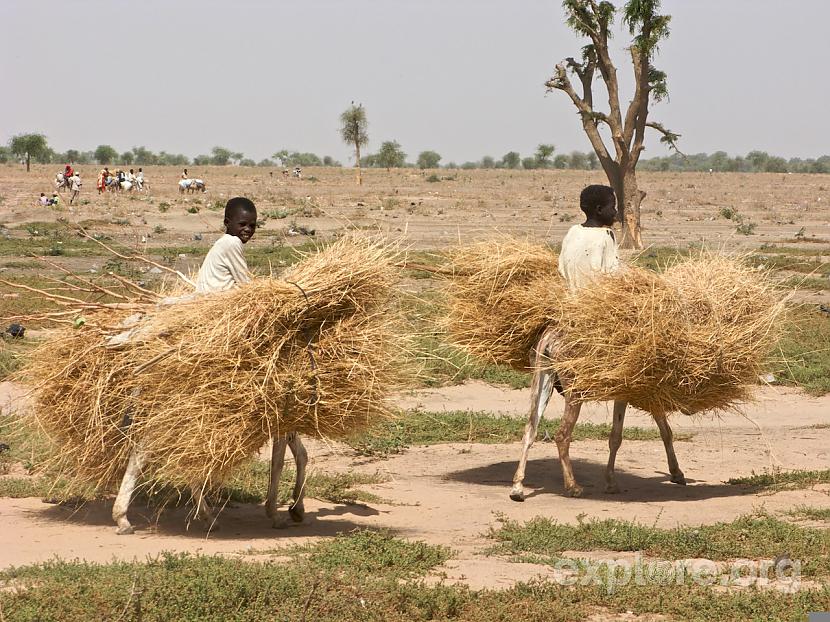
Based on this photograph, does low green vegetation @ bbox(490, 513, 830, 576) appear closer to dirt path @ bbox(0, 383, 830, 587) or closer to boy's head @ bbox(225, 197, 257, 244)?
dirt path @ bbox(0, 383, 830, 587)

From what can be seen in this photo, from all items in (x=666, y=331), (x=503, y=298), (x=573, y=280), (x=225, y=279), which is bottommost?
(x=666, y=331)

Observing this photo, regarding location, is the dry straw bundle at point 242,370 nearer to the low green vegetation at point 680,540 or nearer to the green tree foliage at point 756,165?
the low green vegetation at point 680,540

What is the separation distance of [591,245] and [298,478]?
2742mm

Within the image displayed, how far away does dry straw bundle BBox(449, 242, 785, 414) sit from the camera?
7.30 metres

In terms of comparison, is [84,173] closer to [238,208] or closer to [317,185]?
[317,185]

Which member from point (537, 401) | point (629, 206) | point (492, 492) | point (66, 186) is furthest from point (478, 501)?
point (66, 186)

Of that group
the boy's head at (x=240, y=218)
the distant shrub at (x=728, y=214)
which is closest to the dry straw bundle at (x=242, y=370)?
the boy's head at (x=240, y=218)

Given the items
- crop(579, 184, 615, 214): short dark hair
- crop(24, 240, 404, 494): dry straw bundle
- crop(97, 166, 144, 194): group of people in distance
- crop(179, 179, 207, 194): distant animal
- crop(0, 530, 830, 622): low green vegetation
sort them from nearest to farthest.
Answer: crop(0, 530, 830, 622): low green vegetation, crop(24, 240, 404, 494): dry straw bundle, crop(579, 184, 615, 214): short dark hair, crop(97, 166, 144, 194): group of people in distance, crop(179, 179, 207, 194): distant animal

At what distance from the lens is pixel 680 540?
20.7 ft

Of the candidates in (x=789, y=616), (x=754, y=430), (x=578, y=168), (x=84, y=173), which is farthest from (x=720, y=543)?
(x=578, y=168)

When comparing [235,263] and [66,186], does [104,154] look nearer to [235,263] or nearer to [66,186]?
[66,186]

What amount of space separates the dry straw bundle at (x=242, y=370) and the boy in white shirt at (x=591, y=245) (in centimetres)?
178

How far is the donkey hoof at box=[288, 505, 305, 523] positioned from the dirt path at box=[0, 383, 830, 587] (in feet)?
0.28

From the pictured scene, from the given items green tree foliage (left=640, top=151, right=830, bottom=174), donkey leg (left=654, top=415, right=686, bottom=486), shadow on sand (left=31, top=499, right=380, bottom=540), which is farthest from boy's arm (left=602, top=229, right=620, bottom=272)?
green tree foliage (left=640, top=151, right=830, bottom=174)
